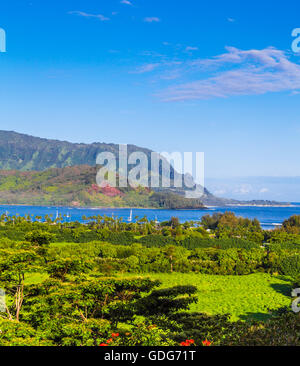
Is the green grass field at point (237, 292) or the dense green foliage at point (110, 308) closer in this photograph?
the dense green foliage at point (110, 308)

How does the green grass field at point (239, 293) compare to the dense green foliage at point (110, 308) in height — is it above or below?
below

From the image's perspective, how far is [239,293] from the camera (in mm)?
24094

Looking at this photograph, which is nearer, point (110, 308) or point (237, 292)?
point (110, 308)

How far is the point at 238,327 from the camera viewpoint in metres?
8.80

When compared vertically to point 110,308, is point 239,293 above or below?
below

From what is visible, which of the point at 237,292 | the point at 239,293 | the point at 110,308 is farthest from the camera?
the point at 237,292

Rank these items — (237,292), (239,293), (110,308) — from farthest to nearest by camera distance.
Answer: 1. (237,292)
2. (239,293)
3. (110,308)

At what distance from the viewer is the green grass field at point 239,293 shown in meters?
19.4

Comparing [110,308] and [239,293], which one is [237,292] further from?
[110,308]

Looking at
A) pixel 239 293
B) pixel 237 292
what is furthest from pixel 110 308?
pixel 237 292

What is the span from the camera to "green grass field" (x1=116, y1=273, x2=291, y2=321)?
63.7 feet

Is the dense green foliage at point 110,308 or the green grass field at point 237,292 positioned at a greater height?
the dense green foliage at point 110,308
